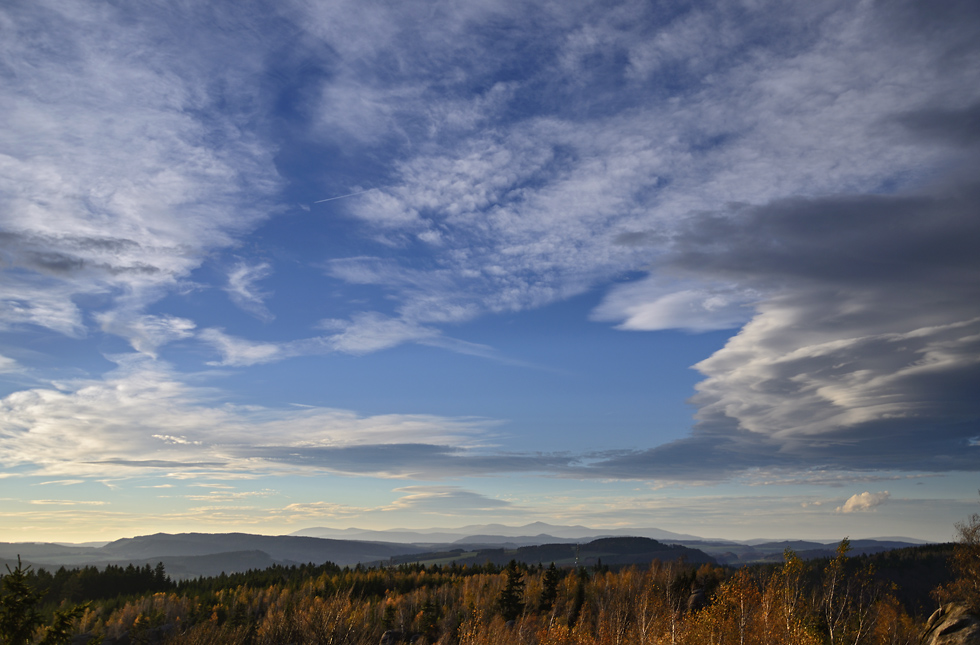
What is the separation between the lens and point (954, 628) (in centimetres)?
5772

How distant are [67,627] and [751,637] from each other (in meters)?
57.9

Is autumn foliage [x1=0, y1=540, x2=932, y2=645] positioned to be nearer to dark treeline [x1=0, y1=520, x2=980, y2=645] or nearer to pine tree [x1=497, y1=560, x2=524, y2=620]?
A: pine tree [x1=497, y1=560, x2=524, y2=620]

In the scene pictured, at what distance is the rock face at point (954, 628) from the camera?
55625 mm

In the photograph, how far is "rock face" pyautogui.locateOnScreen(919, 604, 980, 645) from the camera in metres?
55.6

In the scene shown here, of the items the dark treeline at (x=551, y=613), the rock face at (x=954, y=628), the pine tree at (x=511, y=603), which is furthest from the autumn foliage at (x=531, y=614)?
the rock face at (x=954, y=628)

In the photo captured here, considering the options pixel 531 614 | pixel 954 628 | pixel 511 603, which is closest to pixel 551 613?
pixel 511 603

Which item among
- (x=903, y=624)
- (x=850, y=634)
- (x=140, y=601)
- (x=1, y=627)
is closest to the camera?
(x=1, y=627)

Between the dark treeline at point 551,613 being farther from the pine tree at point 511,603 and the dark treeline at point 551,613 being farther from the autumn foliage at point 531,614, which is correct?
the autumn foliage at point 531,614

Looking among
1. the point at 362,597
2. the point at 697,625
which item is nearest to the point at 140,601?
the point at 362,597

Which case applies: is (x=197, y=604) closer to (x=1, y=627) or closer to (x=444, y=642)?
(x=444, y=642)

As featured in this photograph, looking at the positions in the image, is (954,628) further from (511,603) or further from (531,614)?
(531,614)

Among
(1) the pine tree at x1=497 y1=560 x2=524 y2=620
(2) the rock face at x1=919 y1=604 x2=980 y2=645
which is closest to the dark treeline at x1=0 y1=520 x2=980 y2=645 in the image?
(1) the pine tree at x1=497 y1=560 x2=524 y2=620

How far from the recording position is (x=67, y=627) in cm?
2666

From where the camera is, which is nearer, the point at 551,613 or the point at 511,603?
the point at 551,613
